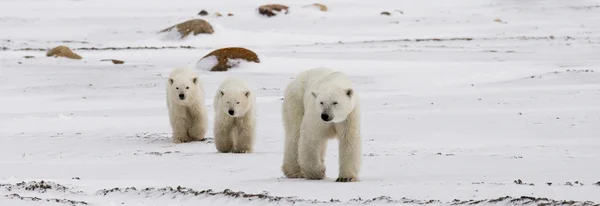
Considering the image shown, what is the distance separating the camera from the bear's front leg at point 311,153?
691 cm

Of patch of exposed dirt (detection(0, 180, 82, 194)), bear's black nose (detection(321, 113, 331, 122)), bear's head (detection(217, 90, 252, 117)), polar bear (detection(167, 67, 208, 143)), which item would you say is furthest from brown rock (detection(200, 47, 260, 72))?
bear's black nose (detection(321, 113, 331, 122))

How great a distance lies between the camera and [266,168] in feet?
27.5

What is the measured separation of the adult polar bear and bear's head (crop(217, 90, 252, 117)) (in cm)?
196

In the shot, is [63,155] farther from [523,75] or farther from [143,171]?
[523,75]

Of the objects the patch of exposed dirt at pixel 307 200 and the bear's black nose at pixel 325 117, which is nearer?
the patch of exposed dirt at pixel 307 200

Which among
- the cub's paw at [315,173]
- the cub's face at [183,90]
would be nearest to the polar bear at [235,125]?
the cub's face at [183,90]

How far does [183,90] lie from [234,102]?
55.3 inches

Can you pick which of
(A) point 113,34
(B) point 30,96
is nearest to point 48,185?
(B) point 30,96

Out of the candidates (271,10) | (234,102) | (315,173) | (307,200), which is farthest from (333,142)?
(271,10)

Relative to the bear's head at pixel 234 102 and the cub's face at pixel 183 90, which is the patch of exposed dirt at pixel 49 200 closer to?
the bear's head at pixel 234 102

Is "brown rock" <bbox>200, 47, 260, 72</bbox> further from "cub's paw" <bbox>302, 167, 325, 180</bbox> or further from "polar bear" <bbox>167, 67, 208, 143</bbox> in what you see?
"cub's paw" <bbox>302, 167, 325, 180</bbox>

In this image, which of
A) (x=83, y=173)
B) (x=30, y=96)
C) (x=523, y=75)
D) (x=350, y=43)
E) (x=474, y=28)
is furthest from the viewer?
(x=474, y=28)

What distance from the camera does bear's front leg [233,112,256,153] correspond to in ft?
31.8

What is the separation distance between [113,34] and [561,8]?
22.4m
